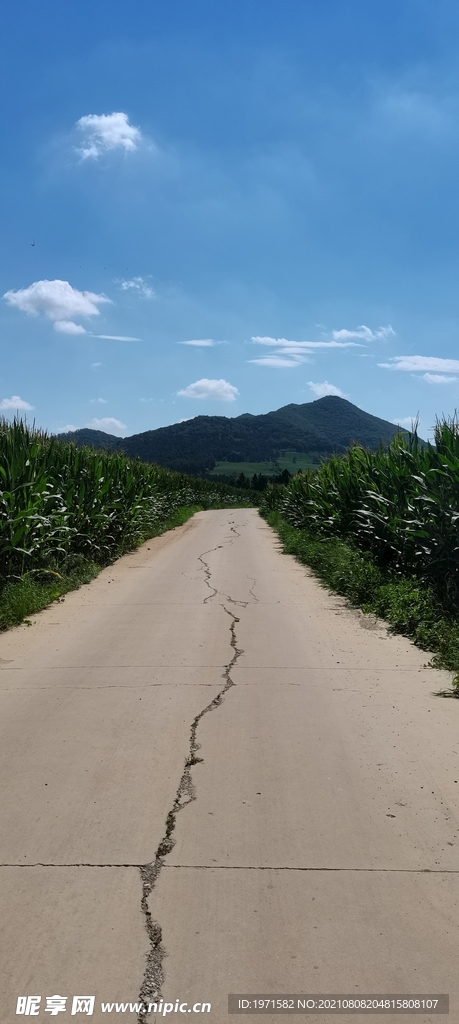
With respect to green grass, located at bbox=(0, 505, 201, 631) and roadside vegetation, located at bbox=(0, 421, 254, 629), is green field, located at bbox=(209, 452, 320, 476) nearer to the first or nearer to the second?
roadside vegetation, located at bbox=(0, 421, 254, 629)

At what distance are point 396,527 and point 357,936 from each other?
9135 mm

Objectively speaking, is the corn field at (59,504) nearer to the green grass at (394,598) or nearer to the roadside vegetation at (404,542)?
the green grass at (394,598)

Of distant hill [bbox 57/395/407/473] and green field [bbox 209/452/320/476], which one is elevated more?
distant hill [bbox 57/395/407/473]

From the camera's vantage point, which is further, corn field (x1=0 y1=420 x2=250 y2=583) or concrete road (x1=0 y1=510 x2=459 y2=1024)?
corn field (x1=0 y1=420 x2=250 y2=583)

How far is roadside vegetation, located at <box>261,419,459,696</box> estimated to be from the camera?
9.15 m

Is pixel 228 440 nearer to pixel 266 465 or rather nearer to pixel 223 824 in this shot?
pixel 266 465

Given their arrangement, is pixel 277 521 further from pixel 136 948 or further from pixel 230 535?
pixel 136 948

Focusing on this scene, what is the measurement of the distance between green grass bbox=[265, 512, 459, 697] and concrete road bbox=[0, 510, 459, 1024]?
27 cm

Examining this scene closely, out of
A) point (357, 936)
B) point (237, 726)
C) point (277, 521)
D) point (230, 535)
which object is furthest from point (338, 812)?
point (277, 521)

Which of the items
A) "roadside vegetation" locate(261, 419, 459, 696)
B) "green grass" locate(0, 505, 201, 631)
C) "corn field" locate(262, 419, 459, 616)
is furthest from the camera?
"corn field" locate(262, 419, 459, 616)

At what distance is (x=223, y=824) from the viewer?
13.0ft

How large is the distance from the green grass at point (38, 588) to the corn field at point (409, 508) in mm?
4830

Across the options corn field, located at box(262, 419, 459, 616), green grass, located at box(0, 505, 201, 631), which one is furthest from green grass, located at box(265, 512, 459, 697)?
green grass, located at box(0, 505, 201, 631)

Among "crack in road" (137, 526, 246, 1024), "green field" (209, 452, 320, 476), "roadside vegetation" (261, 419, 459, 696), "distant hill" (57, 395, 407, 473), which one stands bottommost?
"crack in road" (137, 526, 246, 1024)
